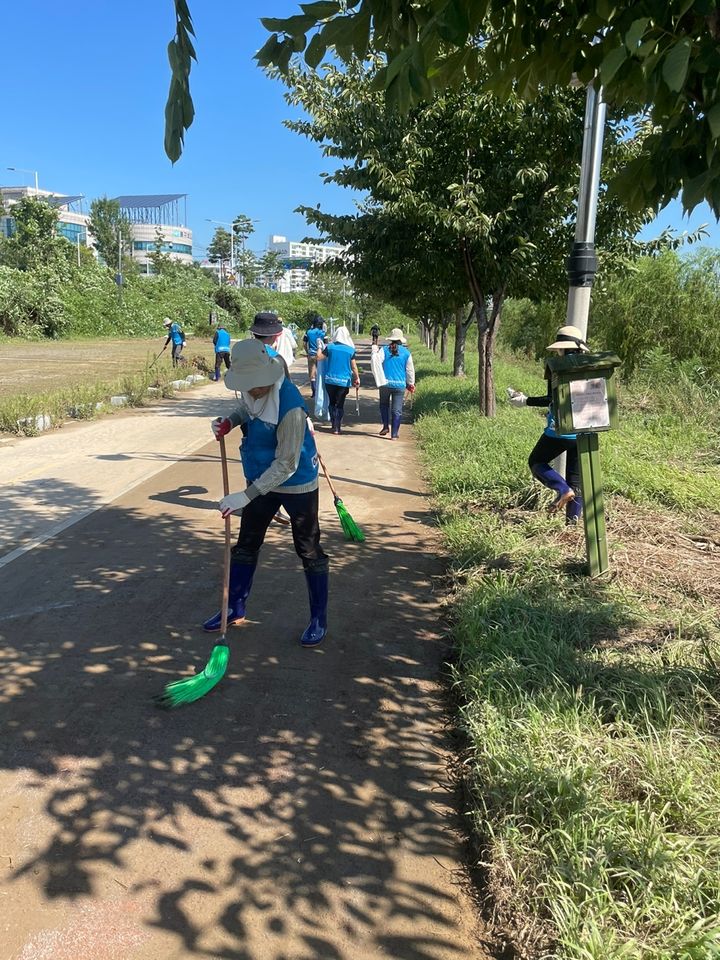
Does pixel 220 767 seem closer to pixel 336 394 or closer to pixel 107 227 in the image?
pixel 336 394

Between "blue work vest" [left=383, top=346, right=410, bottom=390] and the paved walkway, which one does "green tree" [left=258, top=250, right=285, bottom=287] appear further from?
the paved walkway

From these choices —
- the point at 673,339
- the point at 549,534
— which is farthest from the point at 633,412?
the point at 549,534

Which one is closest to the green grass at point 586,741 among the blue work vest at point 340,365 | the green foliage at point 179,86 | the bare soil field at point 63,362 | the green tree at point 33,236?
the green foliage at point 179,86

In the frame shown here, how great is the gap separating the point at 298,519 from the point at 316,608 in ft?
1.93

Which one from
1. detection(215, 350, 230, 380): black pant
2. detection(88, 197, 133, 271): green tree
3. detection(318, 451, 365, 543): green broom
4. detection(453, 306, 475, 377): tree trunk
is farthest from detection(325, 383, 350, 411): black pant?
detection(88, 197, 133, 271): green tree

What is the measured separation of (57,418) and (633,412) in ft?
31.1

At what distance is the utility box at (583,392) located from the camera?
4.82 m

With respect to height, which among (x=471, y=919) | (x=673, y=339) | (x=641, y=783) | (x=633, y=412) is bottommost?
(x=471, y=919)

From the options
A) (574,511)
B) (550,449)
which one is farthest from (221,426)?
(574,511)

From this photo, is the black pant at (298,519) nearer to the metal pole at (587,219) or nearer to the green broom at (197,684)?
the green broom at (197,684)

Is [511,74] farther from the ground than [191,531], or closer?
farther from the ground

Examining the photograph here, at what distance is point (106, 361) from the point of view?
88.8 feet

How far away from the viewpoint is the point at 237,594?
4.52 m

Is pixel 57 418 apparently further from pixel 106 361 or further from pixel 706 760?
pixel 106 361
